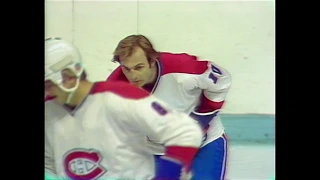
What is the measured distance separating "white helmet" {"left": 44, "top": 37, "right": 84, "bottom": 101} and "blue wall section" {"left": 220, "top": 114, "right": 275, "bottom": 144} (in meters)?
0.60

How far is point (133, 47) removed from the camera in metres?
2.01

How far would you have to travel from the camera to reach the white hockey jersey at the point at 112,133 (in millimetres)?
1966

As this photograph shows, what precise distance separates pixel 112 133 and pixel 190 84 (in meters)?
0.36

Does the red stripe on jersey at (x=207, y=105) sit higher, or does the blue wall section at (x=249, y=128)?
the red stripe on jersey at (x=207, y=105)

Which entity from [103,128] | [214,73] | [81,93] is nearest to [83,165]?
[103,128]

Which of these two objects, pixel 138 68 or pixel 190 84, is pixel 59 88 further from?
pixel 190 84

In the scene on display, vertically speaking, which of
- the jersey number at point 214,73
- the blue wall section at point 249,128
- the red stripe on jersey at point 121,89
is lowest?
the blue wall section at point 249,128

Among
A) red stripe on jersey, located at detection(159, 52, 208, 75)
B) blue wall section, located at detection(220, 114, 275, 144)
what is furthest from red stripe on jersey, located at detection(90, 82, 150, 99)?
blue wall section, located at detection(220, 114, 275, 144)

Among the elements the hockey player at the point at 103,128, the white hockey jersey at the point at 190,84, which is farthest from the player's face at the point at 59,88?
the white hockey jersey at the point at 190,84

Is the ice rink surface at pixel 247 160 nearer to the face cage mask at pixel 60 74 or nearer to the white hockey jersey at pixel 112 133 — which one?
the white hockey jersey at pixel 112 133

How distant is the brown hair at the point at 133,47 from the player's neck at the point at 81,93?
14cm
